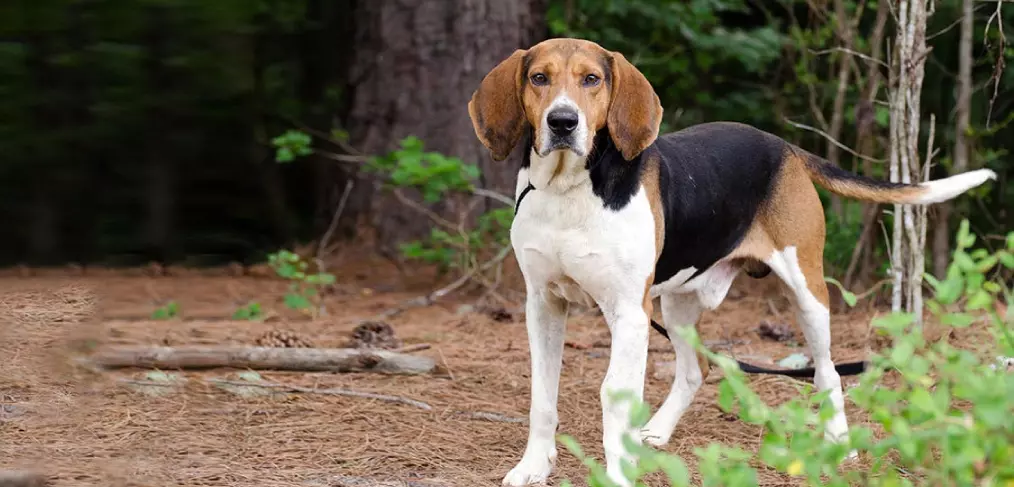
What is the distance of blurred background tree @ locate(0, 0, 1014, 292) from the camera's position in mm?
7797

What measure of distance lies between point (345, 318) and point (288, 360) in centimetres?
196

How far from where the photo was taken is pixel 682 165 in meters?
4.98

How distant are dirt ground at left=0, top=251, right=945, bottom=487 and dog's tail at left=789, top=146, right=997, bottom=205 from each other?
108cm

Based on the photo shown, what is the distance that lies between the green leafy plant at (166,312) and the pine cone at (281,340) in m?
1.36

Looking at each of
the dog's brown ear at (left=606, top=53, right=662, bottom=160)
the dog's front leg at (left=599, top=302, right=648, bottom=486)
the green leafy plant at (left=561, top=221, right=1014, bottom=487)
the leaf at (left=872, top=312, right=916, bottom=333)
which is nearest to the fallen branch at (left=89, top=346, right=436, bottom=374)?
the dog's front leg at (left=599, top=302, right=648, bottom=486)

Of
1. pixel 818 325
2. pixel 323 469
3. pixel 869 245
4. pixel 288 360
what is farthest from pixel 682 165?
pixel 869 245

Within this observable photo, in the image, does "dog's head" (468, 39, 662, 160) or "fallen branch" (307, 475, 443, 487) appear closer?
"dog's head" (468, 39, 662, 160)

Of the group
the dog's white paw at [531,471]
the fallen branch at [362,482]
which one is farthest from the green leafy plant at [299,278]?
the dog's white paw at [531,471]

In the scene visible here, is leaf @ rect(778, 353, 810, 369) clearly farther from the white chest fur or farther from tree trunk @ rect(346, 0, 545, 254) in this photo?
tree trunk @ rect(346, 0, 545, 254)

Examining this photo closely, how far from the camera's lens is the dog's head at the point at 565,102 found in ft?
13.8

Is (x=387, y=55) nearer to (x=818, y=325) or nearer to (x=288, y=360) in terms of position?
(x=288, y=360)

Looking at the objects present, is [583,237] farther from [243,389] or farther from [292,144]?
[292,144]

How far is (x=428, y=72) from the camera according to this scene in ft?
29.4

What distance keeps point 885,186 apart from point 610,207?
1628 millimetres
